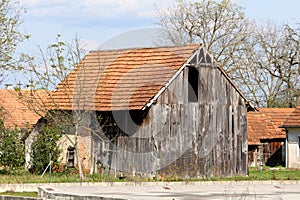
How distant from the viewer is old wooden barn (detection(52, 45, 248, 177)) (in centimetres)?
3969

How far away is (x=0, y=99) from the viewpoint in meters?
60.8

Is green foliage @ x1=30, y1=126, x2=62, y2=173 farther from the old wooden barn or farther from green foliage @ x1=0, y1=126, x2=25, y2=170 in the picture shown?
green foliage @ x1=0, y1=126, x2=25, y2=170

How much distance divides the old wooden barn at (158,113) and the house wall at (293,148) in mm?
11224

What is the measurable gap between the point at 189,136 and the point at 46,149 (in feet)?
23.5

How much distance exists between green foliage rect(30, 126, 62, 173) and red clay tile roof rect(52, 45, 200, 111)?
1.57 m

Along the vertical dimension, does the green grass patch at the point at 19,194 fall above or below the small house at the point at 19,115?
below

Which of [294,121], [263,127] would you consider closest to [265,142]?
[263,127]

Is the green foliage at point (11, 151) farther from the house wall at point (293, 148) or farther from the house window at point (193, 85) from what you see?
the house wall at point (293, 148)

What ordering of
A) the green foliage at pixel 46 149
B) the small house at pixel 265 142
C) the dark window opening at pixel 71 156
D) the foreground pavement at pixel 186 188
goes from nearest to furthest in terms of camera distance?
the foreground pavement at pixel 186 188 < the green foliage at pixel 46 149 < the dark window opening at pixel 71 156 < the small house at pixel 265 142

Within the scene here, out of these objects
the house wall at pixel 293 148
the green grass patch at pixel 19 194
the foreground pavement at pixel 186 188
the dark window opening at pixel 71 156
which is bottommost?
the green grass patch at pixel 19 194

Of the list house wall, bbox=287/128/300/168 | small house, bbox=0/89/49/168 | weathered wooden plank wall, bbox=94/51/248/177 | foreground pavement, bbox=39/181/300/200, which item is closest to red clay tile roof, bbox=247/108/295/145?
house wall, bbox=287/128/300/168

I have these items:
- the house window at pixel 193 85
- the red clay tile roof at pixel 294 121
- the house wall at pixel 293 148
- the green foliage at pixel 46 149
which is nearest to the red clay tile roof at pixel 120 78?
the house window at pixel 193 85

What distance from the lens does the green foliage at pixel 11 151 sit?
42.8 m

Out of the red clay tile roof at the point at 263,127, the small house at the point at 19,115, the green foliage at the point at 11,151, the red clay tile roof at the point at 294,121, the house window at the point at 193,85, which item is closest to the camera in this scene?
the house window at the point at 193,85
